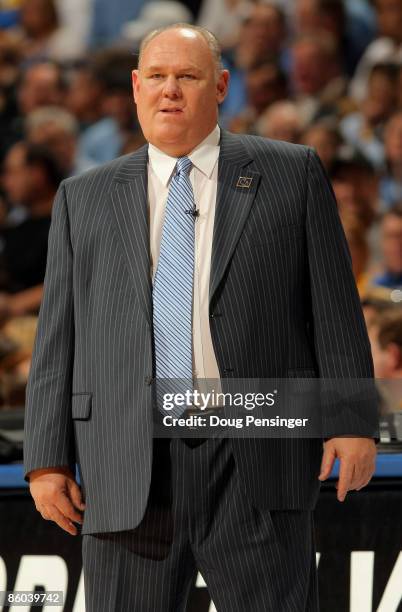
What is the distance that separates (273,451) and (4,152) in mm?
4124

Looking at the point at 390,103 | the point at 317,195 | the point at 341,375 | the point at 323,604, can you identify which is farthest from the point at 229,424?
the point at 390,103

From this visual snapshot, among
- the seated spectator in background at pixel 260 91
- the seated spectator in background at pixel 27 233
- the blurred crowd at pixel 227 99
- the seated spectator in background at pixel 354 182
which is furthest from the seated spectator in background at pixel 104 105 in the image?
the seated spectator in background at pixel 354 182

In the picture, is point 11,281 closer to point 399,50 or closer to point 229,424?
point 399,50

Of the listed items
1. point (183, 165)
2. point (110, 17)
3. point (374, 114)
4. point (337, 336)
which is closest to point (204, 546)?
point (337, 336)

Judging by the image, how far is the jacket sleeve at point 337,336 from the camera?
6.16 ft

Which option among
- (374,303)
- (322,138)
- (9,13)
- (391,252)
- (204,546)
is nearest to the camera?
(204,546)

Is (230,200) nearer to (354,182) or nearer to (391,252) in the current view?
(391,252)

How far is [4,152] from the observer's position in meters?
5.70

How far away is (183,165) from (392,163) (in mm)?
3478

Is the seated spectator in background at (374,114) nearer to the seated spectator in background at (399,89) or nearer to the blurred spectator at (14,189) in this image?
the seated spectator in background at (399,89)

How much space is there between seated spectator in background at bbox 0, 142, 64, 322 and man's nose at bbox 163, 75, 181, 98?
130 inches

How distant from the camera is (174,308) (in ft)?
6.16

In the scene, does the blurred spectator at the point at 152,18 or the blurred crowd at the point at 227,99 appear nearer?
the blurred crowd at the point at 227,99

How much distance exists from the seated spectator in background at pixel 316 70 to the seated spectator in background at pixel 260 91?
3.3 inches
